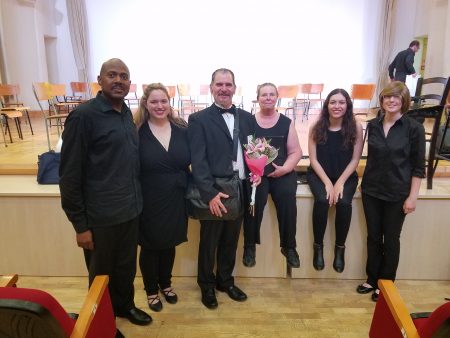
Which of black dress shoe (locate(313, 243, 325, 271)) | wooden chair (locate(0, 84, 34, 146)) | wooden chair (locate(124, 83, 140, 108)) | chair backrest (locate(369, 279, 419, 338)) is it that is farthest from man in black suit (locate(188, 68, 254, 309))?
wooden chair (locate(124, 83, 140, 108))

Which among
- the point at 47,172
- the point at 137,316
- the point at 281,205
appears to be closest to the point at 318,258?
the point at 281,205

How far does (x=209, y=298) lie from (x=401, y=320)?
129 cm

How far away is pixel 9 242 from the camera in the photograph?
261 cm

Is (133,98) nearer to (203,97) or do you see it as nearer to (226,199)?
(203,97)

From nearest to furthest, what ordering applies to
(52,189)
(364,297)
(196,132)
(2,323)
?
(2,323) → (196,132) → (364,297) → (52,189)

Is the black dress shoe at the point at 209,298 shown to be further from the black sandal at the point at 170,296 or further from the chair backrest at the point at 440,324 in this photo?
the chair backrest at the point at 440,324

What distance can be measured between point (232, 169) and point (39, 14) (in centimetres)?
873

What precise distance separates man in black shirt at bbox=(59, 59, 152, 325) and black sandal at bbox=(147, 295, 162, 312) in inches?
20.4

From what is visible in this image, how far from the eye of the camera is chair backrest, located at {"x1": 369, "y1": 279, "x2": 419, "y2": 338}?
126 cm

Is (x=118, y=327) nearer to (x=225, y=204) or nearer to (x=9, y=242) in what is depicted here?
(x=225, y=204)

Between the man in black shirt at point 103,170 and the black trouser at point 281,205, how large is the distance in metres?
0.82

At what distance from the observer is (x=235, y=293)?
7.80 feet

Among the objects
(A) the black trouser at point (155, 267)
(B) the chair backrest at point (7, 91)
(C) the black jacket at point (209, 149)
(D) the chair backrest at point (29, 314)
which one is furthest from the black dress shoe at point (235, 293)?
(B) the chair backrest at point (7, 91)

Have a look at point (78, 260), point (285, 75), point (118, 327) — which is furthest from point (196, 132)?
point (285, 75)
